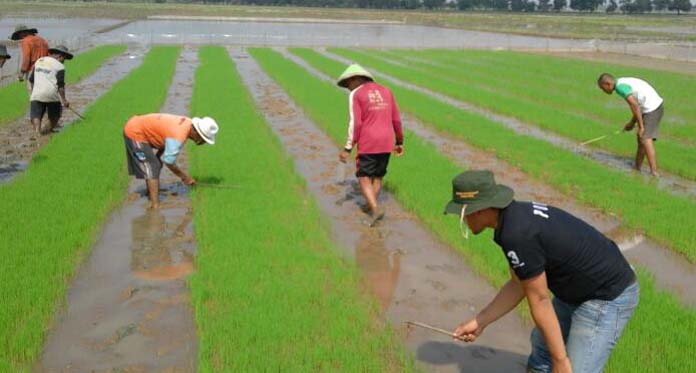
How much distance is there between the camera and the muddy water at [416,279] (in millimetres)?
3676

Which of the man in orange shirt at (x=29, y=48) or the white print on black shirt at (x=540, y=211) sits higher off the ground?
the man in orange shirt at (x=29, y=48)

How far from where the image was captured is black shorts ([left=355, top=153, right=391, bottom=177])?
5.70m

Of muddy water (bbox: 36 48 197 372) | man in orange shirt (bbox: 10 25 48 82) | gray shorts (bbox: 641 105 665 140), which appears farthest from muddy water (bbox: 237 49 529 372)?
man in orange shirt (bbox: 10 25 48 82)

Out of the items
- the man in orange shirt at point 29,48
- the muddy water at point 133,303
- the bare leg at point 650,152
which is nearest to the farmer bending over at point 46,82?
the man in orange shirt at point 29,48

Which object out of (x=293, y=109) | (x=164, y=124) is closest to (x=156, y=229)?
(x=164, y=124)

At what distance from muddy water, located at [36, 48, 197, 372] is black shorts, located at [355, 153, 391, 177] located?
4.98 ft

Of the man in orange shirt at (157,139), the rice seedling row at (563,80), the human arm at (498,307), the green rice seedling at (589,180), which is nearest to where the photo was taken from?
the human arm at (498,307)

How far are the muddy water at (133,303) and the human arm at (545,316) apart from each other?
1832 mm

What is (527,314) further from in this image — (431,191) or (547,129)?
(547,129)

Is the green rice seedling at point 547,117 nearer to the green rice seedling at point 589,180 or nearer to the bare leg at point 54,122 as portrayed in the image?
Result: the green rice seedling at point 589,180

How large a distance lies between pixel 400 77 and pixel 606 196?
479 inches

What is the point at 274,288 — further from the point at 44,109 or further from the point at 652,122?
the point at 44,109

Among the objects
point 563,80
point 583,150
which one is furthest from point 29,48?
point 563,80

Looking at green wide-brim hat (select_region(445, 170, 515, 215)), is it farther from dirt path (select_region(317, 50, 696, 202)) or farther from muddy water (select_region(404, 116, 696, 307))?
dirt path (select_region(317, 50, 696, 202))
